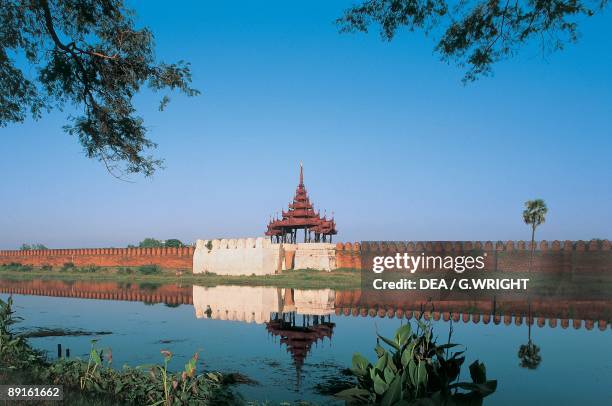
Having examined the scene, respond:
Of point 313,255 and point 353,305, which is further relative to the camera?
point 313,255

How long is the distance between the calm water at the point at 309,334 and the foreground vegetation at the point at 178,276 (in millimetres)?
4145

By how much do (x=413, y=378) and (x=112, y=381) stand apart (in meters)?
3.62

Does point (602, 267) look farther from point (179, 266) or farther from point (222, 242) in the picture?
point (179, 266)

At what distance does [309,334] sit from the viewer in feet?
36.2

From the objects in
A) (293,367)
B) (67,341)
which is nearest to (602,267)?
(293,367)

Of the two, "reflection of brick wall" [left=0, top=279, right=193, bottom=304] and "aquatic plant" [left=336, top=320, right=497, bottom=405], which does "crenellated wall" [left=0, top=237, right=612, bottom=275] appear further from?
"aquatic plant" [left=336, top=320, right=497, bottom=405]

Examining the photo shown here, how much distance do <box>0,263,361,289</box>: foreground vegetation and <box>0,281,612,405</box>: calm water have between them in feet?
13.6

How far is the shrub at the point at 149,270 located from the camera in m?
31.4

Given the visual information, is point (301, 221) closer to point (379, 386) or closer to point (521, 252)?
point (521, 252)

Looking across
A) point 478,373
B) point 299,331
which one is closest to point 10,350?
point 478,373

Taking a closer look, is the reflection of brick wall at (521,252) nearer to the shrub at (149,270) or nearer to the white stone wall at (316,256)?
the white stone wall at (316,256)

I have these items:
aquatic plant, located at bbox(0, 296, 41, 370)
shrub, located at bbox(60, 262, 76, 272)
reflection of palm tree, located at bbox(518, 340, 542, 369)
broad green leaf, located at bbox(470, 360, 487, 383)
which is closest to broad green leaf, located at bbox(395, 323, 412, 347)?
broad green leaf, located at bbox(470, 360, 487, 383)

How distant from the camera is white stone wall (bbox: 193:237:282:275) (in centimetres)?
2797

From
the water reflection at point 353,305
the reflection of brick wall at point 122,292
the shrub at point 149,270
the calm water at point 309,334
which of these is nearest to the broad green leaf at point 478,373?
the calm water at point 309,334
